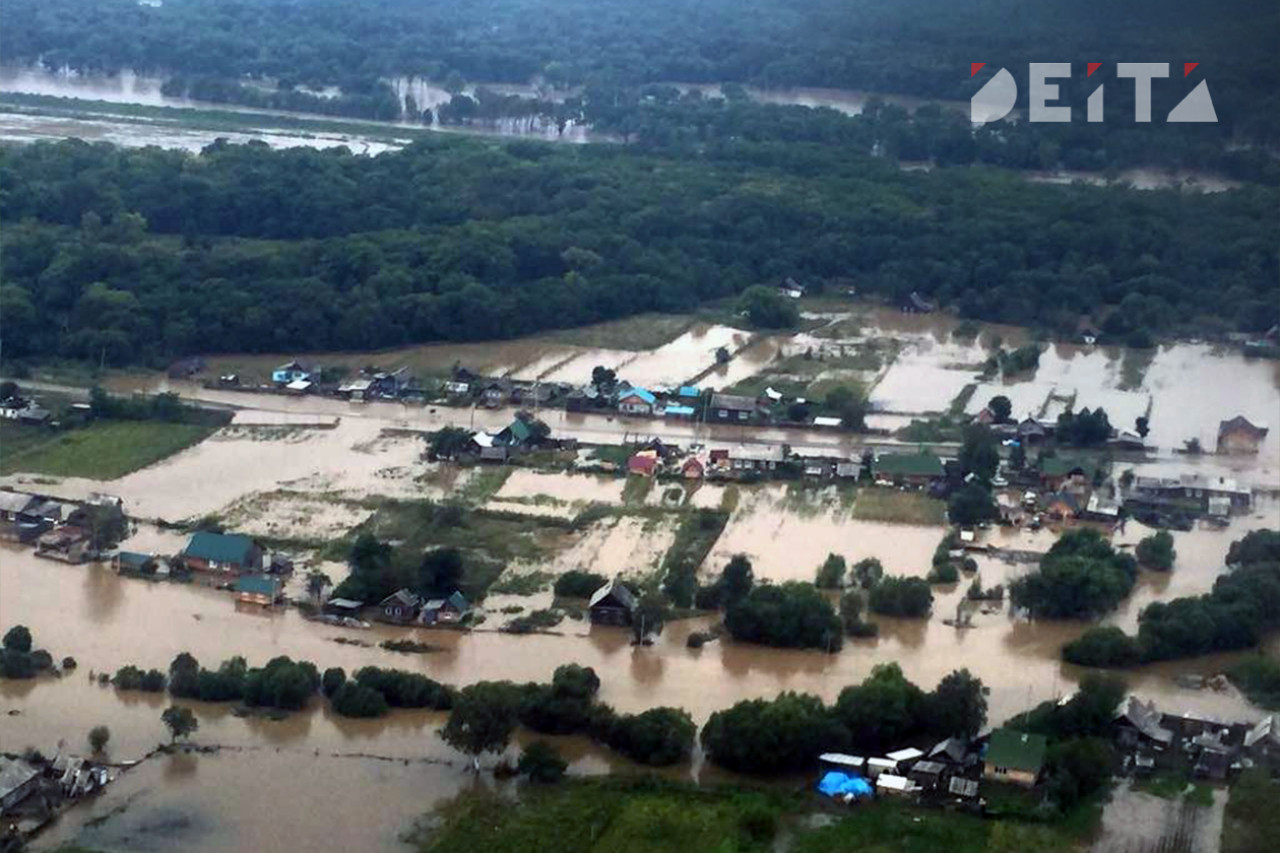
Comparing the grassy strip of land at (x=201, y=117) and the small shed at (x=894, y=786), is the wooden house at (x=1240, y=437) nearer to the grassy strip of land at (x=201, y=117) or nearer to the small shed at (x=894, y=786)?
the small shed at (x=894, y=786)

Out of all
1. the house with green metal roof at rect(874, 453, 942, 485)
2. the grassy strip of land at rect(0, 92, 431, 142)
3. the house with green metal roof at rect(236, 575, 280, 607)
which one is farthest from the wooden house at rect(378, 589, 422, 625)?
the grassy strip of land at rect(0, 92, 431, 142)

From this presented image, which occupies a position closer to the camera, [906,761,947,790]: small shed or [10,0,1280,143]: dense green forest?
[906,761,947,790]: small shed

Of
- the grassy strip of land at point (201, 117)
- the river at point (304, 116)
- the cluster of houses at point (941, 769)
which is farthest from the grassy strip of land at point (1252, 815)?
the grassy strip of land at point (201, 117)

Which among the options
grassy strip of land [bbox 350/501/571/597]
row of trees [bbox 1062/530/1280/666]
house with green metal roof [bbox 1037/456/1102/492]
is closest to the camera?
row of trees [bbox 1062/530/1280/666]

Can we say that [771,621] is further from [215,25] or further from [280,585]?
[215,25]

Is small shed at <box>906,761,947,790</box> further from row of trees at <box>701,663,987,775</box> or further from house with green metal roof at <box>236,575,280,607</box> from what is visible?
house with green metal roof at <box>236,575,280,607</box>

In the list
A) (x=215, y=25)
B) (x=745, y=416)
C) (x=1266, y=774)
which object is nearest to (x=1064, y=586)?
(x=1266, y=774)
